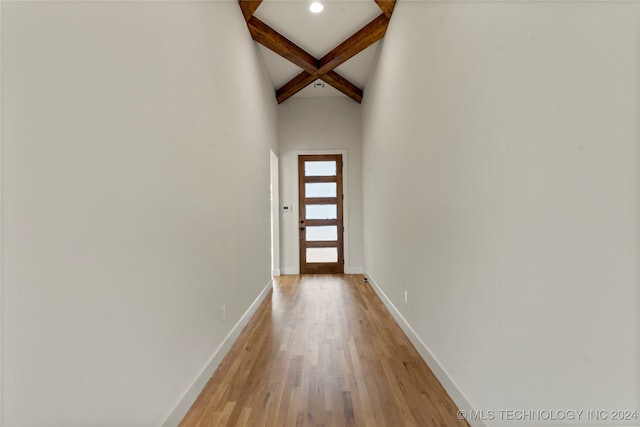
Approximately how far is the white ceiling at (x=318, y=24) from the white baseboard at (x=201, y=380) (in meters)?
3.32

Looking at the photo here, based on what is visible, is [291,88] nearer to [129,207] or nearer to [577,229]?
[129,207]

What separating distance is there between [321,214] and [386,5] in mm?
3669

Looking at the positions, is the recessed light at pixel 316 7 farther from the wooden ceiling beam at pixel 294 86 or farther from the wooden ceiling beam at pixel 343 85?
the wooden ceiling beam at pixel 343 85

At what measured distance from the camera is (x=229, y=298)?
2812mm

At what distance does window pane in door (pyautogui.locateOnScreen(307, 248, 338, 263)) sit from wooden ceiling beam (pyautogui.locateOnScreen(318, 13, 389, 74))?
3193 mm

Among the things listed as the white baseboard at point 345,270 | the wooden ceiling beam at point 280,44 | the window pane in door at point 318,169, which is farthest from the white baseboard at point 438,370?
the wooden ceiling beam at point 280,44

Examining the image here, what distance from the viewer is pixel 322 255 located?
6359 millimetres

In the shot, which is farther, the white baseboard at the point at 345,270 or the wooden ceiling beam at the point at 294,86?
the white baseboard at the point at 345,270

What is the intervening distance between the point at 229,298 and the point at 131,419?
151 centimetres

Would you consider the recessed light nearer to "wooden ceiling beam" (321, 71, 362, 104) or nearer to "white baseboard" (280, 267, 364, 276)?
"wooden ceiling beam" (321, 71, 362, 104)

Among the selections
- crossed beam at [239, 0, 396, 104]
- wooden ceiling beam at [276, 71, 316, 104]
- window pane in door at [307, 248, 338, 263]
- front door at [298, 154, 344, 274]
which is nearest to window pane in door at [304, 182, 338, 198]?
front door at [298, 154, 344, 274]

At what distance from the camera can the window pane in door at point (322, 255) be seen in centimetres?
635

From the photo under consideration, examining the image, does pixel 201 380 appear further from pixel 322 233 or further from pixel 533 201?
pixel 322 233

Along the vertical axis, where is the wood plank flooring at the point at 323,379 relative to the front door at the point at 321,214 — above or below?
below
